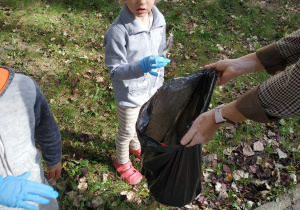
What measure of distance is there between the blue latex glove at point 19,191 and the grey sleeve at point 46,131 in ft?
1.10

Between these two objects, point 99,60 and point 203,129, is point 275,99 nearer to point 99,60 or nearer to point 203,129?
point 203,129

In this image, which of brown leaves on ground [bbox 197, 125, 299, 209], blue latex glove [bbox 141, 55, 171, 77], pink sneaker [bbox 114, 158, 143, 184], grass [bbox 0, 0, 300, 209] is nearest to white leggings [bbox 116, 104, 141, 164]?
pink sneaker [bbox 114, 158, 143, 184]

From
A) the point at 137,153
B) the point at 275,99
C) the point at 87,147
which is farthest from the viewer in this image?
the point at 87,147

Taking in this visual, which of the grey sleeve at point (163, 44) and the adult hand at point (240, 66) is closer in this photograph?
the adult hand at point (240, 66)

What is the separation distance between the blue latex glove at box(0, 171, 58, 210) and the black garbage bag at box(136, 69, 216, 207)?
0.70 metres

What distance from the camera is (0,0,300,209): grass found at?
2654 mm

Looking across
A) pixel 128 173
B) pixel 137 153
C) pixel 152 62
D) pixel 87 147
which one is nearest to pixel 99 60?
pixel 87 147

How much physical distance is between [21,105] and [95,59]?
288cm

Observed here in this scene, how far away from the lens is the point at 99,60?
158 inches

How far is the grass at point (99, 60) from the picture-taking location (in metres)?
2.65

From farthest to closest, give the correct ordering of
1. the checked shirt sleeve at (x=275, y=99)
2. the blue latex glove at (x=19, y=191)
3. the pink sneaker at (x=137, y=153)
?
1. the pink sneaker at (x=137, y=153)
2. the checked shirt sleeve at (x=275, y=99)
3. the blue latex glove at (x=19, y=191)

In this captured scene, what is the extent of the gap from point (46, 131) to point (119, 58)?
710 mm

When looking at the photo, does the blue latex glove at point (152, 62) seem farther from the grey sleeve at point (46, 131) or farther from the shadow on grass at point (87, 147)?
the shadow on grass at point (87, 147)

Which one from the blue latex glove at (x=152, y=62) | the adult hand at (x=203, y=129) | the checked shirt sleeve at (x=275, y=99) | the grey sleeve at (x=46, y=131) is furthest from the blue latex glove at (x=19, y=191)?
the checked shirt sleeve at (x=275, y=99)
